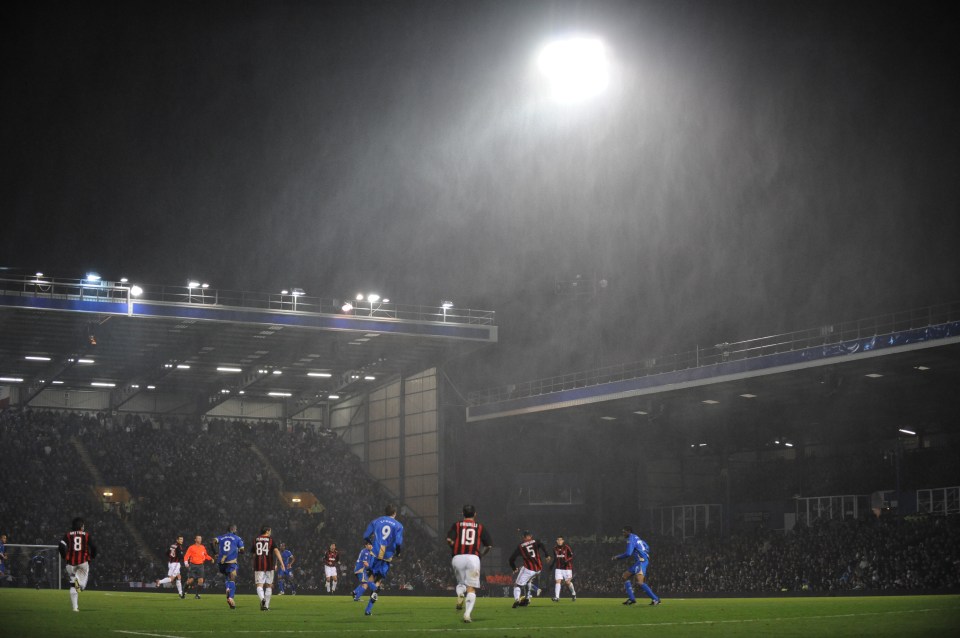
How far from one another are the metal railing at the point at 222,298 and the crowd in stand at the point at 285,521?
975 cm

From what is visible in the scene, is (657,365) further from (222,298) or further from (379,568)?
(379,568)

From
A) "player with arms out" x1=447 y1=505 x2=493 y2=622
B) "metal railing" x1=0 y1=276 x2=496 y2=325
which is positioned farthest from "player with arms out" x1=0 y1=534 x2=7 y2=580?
"player with arms out" x1=447 y1=505 x2=493 y2=622

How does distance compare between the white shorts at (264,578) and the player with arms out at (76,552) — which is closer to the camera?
the player with arms out at (76,552)

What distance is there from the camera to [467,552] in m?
20.8

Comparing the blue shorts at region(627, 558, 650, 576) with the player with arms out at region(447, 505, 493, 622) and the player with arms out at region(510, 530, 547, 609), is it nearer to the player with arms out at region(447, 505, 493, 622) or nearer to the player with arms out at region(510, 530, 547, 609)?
the player with arms out at region(510, 530, 547, 609)

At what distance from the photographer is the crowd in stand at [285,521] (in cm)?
4925

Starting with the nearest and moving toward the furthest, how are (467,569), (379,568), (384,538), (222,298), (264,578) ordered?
(467,569)
(384,538)
(379,568)
(264,578)
(222,298)

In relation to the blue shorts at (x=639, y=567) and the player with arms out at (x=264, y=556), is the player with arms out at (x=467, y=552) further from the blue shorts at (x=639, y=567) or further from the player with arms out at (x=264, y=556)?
the player with arms out at (x=264, y=556)

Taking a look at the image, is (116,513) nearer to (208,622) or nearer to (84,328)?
(84,328)

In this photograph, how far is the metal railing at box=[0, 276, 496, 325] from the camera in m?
58.5

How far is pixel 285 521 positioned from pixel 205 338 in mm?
12369

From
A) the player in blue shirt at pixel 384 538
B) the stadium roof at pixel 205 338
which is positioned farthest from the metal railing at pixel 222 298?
the player in blue shirt at pixel 384 538

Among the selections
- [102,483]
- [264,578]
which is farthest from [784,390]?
[102,483]

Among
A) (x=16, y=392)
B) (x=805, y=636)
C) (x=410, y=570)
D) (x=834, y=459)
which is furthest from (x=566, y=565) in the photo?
(x=16, y=392)
